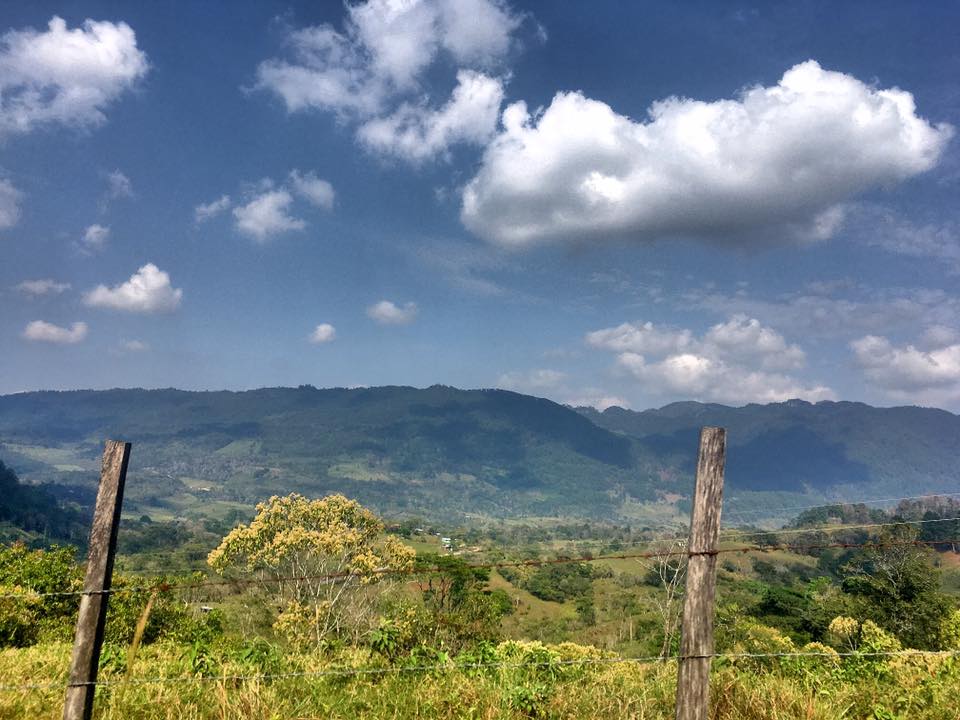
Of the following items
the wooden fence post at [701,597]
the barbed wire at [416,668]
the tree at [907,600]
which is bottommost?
the tree at [907,600]

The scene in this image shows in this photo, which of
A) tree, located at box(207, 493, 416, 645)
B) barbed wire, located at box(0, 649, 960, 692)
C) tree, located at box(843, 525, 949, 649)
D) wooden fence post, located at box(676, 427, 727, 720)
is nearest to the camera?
wooden fence post, located at box(676, 427, 727, 720)

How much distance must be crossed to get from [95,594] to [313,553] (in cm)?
2684

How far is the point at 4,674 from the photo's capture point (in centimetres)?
724

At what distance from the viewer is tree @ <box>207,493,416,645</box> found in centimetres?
2955

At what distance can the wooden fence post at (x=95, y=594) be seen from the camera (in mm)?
5449

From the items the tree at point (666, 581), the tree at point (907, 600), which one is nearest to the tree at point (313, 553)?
the tree at point (666, 581)

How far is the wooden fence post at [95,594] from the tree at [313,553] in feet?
77.8

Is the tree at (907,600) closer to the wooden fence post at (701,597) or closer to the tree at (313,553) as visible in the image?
the tree at (313,553)

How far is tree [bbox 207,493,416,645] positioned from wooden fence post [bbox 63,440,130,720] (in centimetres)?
2371

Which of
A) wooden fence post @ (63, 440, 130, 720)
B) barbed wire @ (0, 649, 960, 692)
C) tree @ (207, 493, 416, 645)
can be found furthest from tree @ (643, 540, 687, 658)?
tree @ (207, 493, 416, 645)

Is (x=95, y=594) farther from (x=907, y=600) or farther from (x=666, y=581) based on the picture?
(x=666, y=581)

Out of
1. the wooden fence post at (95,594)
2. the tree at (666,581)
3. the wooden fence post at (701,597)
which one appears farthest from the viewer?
the tree at (666,581)

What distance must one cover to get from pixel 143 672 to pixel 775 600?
3199 inches

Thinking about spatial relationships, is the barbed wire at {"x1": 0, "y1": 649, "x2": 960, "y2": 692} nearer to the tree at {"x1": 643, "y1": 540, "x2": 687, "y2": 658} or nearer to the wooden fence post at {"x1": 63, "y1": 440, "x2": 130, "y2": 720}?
the wooden fence post at {"x1": 63, "y1": 440, "x2": 130, "y2": 720}
